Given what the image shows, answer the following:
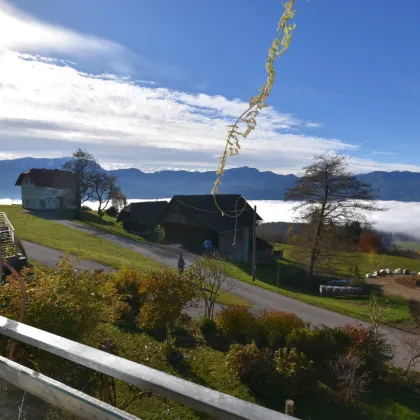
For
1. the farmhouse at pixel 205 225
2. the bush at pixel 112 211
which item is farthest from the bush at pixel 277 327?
the bush at pixel 112 211

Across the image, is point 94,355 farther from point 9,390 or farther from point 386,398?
point 386,398

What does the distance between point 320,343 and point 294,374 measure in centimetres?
329

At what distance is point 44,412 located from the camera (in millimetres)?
1890

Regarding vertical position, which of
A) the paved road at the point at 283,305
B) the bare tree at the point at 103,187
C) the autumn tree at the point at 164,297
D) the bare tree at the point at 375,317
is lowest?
the paved road at the point at 283,305

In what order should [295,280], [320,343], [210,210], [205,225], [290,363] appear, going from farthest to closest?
1. [210,210]
2. [205,225]
3. [295,280]
4. [320,343]
5. [290,363]

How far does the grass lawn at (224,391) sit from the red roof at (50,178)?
4889 cm

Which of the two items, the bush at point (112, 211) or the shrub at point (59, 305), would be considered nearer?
the shrub at point (59, 305)

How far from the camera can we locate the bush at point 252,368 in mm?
12984

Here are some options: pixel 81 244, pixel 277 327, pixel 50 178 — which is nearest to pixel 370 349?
pixel 277 327

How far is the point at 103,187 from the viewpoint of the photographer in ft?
192

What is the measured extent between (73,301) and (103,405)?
7.33 metres

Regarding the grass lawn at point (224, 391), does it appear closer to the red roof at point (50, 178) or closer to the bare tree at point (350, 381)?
the bare tree at point (350, 381)

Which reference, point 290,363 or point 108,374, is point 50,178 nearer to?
point 290,363

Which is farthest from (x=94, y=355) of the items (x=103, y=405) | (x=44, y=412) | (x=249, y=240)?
(x=249, y=240)
